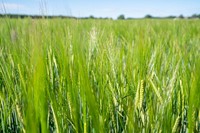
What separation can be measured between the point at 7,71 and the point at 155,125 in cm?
33

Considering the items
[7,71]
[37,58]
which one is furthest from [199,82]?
[7,71]

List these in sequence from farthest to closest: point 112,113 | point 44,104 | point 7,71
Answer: point 7,71, point 112,113, point 44,104

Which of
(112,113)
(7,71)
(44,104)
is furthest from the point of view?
(7,71)

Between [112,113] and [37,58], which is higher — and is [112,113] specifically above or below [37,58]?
below

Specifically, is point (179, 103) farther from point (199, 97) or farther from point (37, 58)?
point (37, 58)

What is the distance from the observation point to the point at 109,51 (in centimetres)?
57

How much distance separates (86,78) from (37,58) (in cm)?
7

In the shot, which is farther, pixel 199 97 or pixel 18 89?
pixel 18 89

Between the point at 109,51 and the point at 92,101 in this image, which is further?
the point at 109,51

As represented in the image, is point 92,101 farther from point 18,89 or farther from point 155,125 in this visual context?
point 18,89

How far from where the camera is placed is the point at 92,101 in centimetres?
34

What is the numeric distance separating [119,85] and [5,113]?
0.24 meters

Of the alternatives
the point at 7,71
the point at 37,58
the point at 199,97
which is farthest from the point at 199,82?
the point at 7,71

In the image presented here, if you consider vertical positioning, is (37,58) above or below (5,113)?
above
